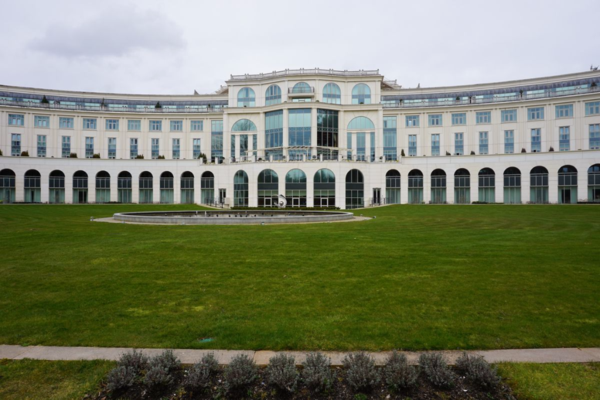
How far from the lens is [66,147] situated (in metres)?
77.7

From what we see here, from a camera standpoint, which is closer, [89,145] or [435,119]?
[435,119]

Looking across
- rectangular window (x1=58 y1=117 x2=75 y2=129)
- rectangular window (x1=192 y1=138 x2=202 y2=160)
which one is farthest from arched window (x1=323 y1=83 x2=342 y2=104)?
rectangular window (x1=58 y1=117 x2=75 y2=129)

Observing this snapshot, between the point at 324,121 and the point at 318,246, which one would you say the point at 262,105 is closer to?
the point at 324,121

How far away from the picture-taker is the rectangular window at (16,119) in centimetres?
7456

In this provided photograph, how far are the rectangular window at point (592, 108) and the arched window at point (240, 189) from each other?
213 ft

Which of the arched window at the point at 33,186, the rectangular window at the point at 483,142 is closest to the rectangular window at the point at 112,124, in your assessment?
the arched window at the point at 33,186

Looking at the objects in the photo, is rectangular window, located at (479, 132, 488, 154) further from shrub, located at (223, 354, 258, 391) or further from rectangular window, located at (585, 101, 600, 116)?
shrub, located at (223, 354, 258, 391)

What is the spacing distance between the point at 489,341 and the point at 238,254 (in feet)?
34.3

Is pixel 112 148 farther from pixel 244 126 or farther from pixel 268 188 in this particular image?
pixel 268 188

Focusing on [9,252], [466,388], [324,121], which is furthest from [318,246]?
[324,121]

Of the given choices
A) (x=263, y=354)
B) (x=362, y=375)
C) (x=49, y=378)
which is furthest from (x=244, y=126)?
(x=362, y=375)

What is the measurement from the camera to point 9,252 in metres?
15.6

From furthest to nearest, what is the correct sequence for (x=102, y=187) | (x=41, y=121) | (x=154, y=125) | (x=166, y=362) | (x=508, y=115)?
(x=154, y=125), (x=41, y=121), (x=102, y=187), (x=508, y=115), (x=166, y=362)

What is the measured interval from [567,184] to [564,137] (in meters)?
11.9
